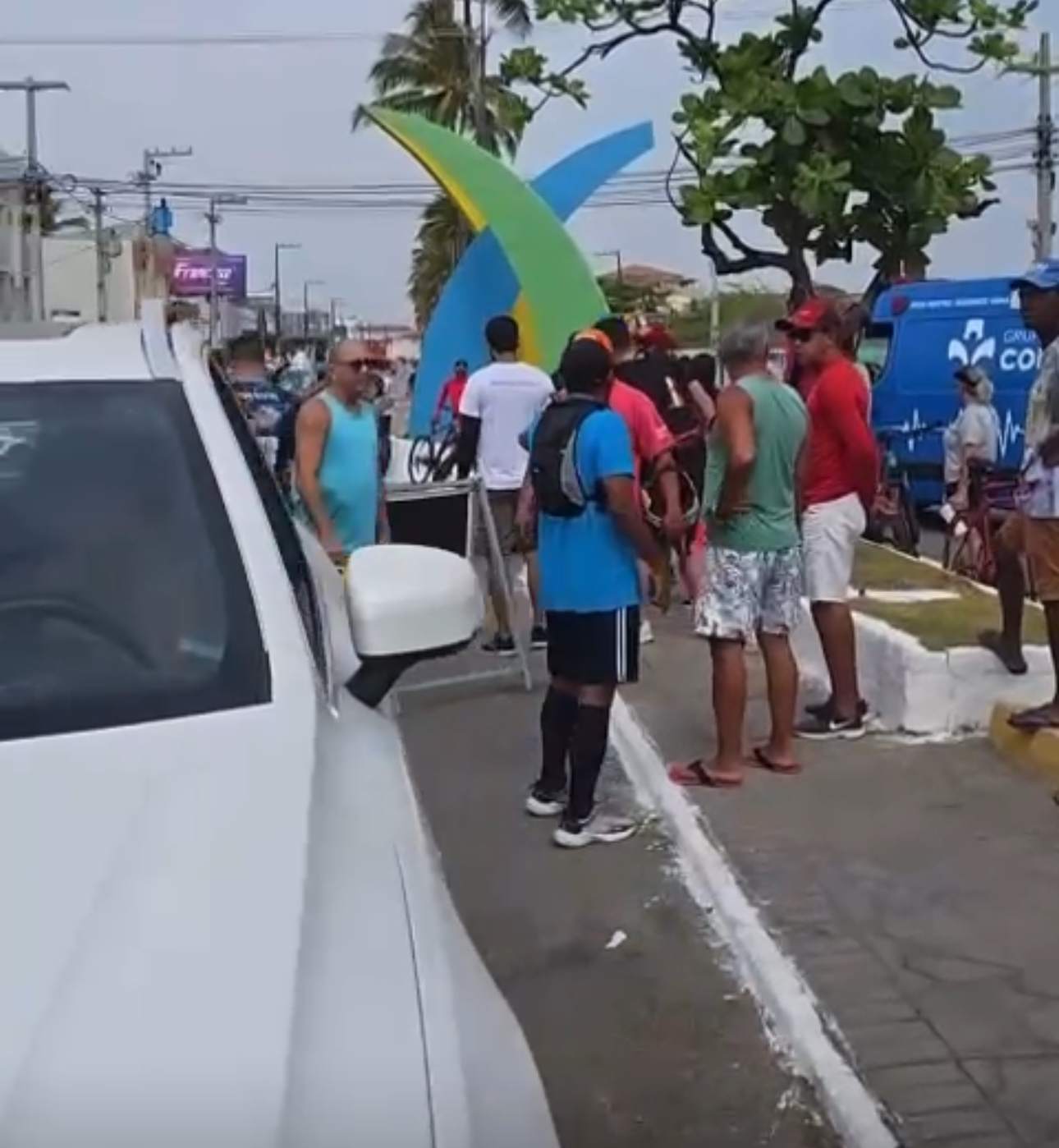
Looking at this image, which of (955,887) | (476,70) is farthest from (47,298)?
(955,887)

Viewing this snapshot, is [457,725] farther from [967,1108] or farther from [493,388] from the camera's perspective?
[967,1108]

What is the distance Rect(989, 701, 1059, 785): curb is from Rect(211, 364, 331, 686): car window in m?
3.61

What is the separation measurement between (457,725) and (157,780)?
612cm

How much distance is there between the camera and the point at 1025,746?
7.29 meters

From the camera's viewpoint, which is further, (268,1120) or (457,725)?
(457,725)

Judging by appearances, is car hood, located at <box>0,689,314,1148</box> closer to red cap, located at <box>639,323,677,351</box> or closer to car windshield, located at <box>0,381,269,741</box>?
car windshield, located at <box>0,381,269,741</box>

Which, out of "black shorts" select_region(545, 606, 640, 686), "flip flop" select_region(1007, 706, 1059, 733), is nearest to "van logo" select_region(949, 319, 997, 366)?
"flip flop" select_region(1007, 706, 1059, 733)

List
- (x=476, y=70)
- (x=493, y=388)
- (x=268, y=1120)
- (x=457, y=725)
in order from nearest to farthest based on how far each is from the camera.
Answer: (x=268, y=1120)
(x=457, y=725)
(x=493, y=388)
(x=476, y=70)

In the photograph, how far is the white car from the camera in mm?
2121

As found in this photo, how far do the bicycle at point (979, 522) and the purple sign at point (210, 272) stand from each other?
43155mm

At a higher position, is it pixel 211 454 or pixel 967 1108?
pixel 211 454

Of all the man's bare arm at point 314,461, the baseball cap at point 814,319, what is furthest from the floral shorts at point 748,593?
the man's bare arm at point 314,461

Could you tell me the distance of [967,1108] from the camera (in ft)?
14.3

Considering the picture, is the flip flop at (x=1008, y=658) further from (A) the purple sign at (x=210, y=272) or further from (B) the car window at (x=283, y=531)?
(A) the purple sign at (x=210, y=272)
